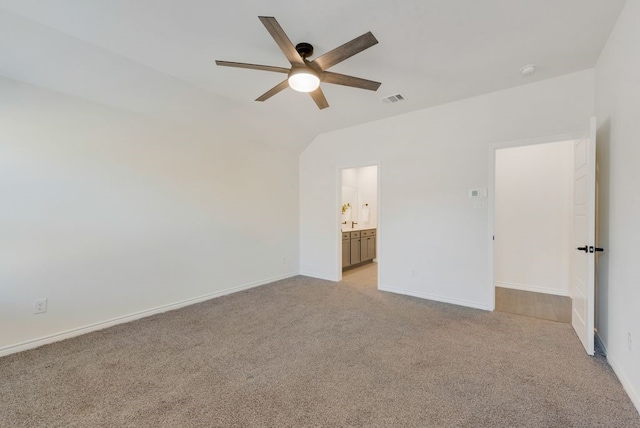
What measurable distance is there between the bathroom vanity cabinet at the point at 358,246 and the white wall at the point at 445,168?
2.53ft

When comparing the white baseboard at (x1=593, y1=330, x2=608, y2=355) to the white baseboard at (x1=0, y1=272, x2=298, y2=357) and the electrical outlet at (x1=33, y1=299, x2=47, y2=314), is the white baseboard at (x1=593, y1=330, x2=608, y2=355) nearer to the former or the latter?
the white baseboard at (x1=0, y1=272, x2=298, y2=357)

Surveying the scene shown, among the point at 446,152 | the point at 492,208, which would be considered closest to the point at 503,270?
the point at 492,208

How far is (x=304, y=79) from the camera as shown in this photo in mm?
2154

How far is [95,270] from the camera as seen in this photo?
115 inches

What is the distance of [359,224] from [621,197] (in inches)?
209

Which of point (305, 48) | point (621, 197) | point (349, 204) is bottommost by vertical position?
point (621, 197)

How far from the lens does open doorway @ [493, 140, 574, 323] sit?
13.0ft

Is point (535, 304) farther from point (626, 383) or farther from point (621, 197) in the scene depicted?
point (621, 197)

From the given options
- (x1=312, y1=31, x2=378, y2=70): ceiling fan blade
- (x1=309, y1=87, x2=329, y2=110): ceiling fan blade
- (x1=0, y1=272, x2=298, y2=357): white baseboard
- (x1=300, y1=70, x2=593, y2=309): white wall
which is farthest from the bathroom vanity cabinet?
(x1=312, y1=31, x2=378, y2=70): ceiling fan blade

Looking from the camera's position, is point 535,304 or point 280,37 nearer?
point 280,37

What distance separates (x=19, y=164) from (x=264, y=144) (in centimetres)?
295

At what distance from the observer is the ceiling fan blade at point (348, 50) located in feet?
5.60

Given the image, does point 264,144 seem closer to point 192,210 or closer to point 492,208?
point 192,210

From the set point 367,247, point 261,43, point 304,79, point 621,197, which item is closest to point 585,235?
point 621,197
